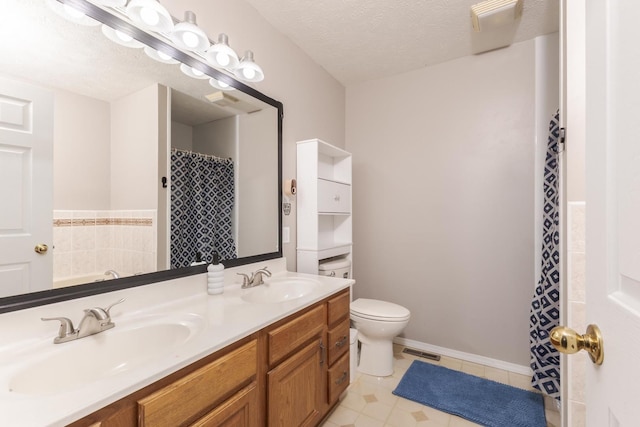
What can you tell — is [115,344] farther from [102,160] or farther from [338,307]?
[338,307]

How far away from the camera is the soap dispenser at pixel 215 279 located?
1443 mm

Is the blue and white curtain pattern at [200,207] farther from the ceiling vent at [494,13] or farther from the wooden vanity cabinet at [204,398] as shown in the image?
the ceiling vent at [494,13]

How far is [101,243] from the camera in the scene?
1.14 meters

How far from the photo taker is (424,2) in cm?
177

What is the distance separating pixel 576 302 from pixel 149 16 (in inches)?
80.9

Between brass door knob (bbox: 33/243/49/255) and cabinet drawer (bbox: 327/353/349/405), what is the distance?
4.47 feet

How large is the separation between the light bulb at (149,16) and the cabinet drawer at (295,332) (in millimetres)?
1338

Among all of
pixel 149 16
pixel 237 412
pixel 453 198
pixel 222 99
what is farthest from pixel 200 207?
pixel 453 198

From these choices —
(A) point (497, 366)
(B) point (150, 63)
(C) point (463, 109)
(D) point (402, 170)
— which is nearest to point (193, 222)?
(B) point (150, 63)

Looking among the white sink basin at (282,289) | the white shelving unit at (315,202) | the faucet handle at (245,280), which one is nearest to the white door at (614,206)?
the white sink basin at (282,289)

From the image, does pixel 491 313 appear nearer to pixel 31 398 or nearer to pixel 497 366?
pixel 497 366

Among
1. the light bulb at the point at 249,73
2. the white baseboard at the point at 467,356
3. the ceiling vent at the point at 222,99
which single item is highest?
the light bulb at the point at 249,73

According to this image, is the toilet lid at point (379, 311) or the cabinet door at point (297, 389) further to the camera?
the toilet lid at point (379, 311)

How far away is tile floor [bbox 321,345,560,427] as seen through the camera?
1.67 meters
